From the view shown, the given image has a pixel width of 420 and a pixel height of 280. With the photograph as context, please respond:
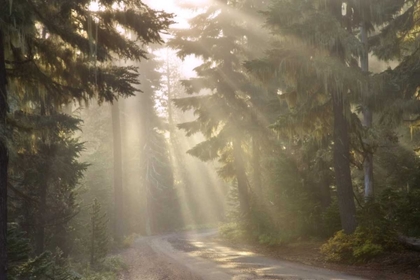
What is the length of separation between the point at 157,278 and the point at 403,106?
35.9 feet

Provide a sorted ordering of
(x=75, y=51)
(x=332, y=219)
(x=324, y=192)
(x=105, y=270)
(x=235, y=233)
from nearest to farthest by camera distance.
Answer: (x=75, y=51) < (x=105, y=270) < (x=332, y=219) < (x=324, y=192) < (x=235, y=233)

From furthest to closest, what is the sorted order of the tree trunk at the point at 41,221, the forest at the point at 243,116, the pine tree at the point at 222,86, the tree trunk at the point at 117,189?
the tree trunk at the point at 117,189, the pine tree at the point at 222,86, the tree trunk at the point at 41,221, the forest at the point at 243,116

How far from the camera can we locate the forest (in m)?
10.1

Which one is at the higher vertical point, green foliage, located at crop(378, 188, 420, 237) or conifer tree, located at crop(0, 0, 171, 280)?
conifer tree, located at crop(0, 0, 171, 280)

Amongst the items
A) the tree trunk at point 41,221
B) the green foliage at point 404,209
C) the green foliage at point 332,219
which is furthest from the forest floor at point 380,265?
the tree trunk at point 41,221

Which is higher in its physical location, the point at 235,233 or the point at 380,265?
the point at 235,233

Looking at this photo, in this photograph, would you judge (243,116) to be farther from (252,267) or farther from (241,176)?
(252,267)

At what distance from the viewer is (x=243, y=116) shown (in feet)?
85.7

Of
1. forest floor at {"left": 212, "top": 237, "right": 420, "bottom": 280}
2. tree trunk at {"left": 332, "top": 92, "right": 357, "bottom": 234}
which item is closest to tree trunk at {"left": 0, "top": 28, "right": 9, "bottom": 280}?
forest floor at {"left": 212, "top": 237, "right": 420, "bottom": 280}

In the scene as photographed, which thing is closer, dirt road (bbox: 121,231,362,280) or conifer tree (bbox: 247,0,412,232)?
dirt road (bbox: 121,231,362,280)

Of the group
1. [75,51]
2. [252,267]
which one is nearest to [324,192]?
[252,267]

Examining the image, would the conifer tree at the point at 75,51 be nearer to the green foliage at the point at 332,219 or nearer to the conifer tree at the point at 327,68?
the conifer tree at the point at 327,68

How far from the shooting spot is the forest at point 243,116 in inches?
399

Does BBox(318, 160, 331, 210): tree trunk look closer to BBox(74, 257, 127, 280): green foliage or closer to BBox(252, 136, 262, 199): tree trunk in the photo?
BBox(252, 136, 262, 199): tree trunk
